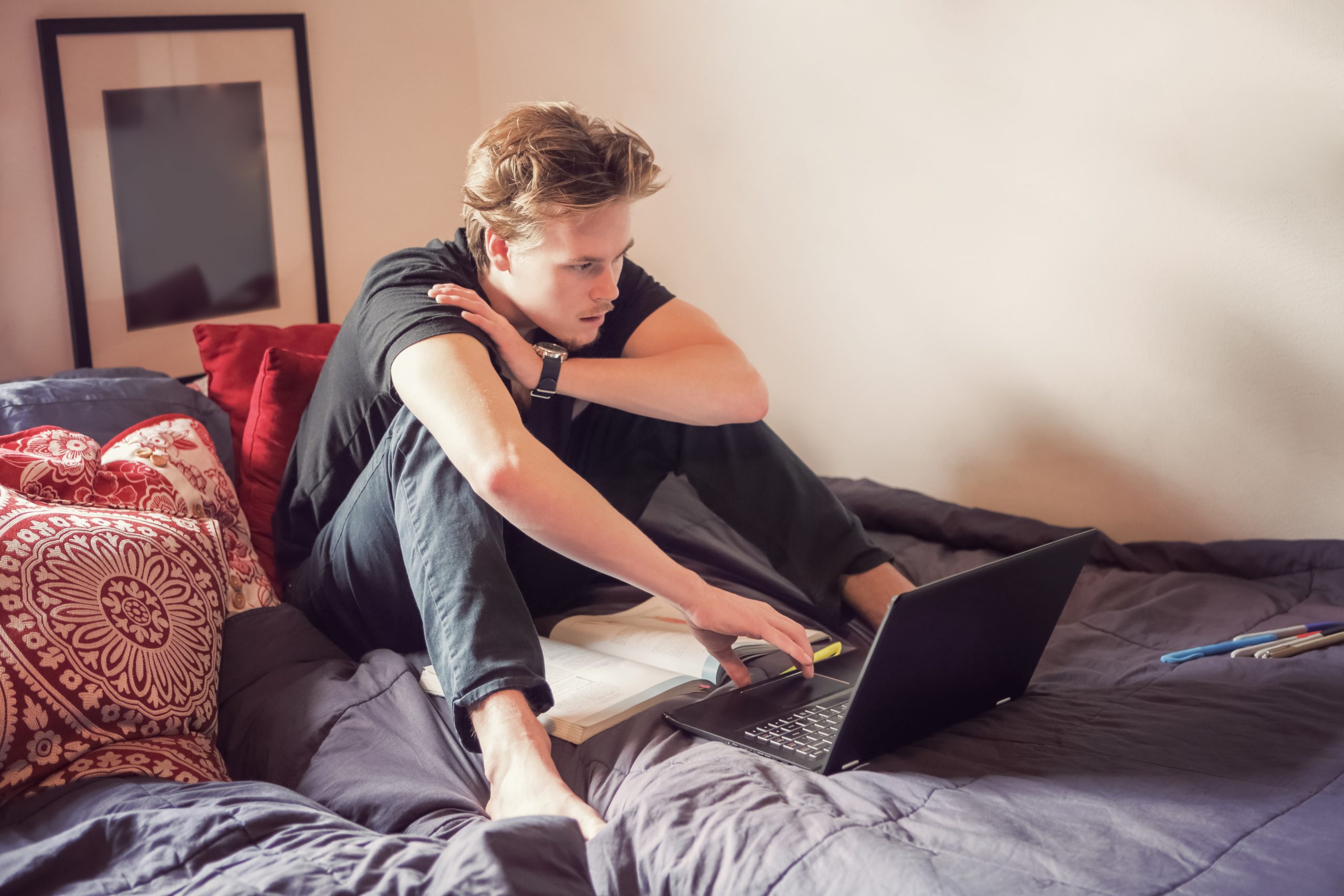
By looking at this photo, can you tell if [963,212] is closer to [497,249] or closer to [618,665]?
[497,249]

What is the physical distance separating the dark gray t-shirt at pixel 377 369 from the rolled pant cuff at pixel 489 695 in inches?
14.5

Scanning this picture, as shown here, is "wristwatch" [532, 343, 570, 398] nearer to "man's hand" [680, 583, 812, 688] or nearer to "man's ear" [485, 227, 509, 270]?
"man's ear" [485, 227, 509, 270]

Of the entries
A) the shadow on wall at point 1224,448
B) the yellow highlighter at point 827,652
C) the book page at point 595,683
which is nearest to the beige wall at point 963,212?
the shadow on wall at point 1224,448

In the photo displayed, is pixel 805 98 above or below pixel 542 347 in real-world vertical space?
above

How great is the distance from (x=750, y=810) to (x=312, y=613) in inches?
30.1

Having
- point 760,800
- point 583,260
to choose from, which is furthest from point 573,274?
point 760,800

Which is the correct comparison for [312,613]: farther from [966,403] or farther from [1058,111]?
[1058,111]

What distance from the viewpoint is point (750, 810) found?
0.92m

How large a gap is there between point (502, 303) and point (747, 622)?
584 mm

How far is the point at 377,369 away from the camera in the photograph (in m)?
1.35

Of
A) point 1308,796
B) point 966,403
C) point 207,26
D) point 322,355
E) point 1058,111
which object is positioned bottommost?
point 1308,796

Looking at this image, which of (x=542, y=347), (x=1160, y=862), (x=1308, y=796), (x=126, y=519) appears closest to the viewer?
(x=1160, y=862)

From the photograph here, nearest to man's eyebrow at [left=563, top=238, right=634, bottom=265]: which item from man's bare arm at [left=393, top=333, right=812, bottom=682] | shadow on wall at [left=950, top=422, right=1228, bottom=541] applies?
man's bare arm at [left=393, top=333, right=812, bottom=682]

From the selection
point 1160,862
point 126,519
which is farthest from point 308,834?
point 1160,862
